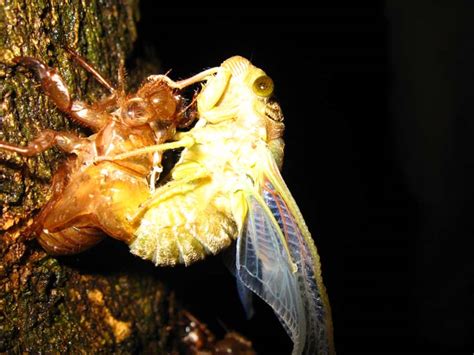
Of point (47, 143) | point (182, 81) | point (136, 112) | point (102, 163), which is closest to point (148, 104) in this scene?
point (136, 112)

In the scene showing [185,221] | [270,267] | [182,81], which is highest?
[182,81]

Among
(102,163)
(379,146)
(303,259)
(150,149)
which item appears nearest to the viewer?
(150,149)

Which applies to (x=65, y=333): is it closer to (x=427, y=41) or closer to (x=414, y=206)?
(x=414, y=206)

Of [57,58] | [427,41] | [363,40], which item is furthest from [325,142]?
[57,58]

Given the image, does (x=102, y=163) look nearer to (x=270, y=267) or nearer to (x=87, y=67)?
(x=87, y=67)

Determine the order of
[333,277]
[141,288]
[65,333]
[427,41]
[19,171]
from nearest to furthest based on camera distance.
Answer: [19,171] → [65,333] → [141,288] → [333,277] → [427,41]

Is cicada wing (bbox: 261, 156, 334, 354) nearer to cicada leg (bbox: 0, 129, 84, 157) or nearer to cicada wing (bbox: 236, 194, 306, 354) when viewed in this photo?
cicada wing (bbox: 236, 194, 306, 354)

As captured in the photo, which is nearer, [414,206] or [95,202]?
[95,202]
